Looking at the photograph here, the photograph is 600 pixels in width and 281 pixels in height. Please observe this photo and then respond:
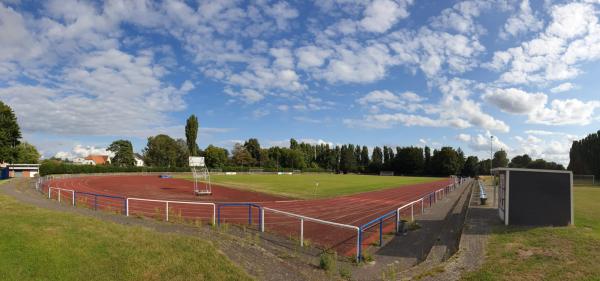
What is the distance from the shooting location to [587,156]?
286 feet

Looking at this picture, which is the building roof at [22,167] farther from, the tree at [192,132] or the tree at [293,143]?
the tree at [293,143]

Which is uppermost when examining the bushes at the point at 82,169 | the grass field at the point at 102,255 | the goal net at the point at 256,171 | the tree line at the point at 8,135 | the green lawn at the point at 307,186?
the tree line at the point at 8,135

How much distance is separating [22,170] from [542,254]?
73.9m

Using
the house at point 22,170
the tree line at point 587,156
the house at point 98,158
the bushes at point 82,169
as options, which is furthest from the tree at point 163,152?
the tree line at point 587,156

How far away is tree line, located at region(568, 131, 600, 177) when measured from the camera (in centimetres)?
8375

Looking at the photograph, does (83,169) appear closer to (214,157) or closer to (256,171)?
(256,171)

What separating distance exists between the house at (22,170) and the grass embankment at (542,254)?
225 ft

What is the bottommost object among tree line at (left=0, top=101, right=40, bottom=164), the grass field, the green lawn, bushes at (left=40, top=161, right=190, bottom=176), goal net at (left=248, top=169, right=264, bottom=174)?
goal net at (left=248, top=169, right=264, bottom=174)

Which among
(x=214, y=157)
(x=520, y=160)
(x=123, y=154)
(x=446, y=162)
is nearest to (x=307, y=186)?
(x=214, y=157)

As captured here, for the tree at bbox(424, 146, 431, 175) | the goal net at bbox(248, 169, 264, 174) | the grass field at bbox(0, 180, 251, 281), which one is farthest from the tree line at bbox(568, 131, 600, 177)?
the grass field at bbox(0, 180, 251, 281)

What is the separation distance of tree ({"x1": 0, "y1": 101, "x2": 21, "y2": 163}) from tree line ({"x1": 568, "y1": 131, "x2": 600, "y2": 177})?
368 ft

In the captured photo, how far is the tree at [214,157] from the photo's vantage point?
113244 millimetres

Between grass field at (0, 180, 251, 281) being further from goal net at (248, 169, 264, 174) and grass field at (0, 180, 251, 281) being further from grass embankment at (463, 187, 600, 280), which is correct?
goal net at (248, 169, 264, 174)

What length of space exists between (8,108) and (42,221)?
58.8m
